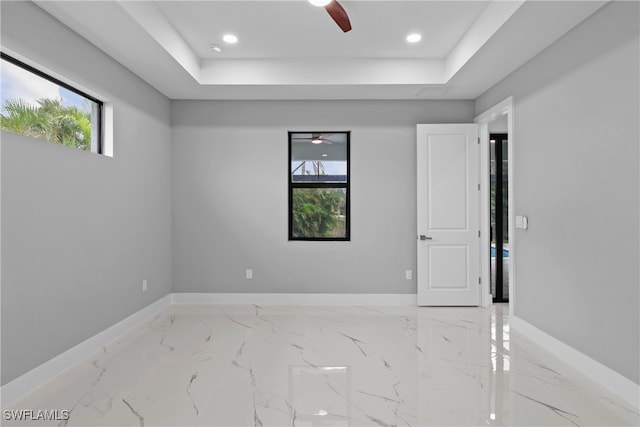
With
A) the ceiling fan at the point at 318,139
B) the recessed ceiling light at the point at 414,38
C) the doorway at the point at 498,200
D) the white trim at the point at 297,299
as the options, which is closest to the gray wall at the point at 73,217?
the white trim at the point at 297,299

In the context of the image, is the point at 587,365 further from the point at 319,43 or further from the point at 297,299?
the point at 319,43

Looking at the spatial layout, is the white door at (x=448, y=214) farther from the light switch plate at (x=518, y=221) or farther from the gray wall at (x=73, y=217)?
the gray wall at (x=73, y=217)

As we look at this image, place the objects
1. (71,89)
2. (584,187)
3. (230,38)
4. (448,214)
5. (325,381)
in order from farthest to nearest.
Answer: (448,214), (230,38), (71,89), (584,187), (325,381)

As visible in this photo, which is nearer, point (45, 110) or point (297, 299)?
point (45, 110)

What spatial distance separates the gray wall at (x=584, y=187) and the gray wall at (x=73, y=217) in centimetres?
374

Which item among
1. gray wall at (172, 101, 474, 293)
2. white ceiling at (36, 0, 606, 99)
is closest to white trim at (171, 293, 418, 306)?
gray wall at (172, 101, 474, 293)

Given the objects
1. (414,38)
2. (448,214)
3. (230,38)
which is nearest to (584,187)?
(448,214)

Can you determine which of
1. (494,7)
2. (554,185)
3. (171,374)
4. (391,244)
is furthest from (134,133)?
(554,185)

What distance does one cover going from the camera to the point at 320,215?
4441 mm

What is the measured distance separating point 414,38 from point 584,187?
1.93 m

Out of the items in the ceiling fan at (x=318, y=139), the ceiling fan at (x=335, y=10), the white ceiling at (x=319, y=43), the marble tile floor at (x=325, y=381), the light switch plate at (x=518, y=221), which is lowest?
the marble tile floor at (x=325, y=381)

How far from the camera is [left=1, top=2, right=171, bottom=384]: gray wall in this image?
213cm

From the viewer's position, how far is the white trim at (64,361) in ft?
6.92

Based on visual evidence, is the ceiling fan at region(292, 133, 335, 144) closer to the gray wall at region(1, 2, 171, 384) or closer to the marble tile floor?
the gray wall at region(1, 2, 171, 384)
